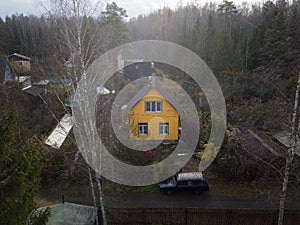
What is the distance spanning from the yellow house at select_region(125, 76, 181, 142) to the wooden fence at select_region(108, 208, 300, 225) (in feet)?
15.8

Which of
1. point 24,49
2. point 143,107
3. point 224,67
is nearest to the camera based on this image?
point 143,107

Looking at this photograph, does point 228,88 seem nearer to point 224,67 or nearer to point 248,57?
point 224,67

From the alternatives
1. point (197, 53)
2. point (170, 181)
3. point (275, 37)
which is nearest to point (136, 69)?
point (197, 53)

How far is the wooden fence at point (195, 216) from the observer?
7425 mm

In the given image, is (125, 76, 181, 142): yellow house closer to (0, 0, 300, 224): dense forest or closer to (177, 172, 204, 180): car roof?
(0, 0, 300, 224): dense forest

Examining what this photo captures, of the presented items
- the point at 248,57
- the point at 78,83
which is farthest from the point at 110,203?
the point at 248,57

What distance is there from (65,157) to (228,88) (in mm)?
13196

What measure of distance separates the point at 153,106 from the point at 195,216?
20.4 ft

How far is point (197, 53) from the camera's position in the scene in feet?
86.4

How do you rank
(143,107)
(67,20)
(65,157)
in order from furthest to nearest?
1. (143,107)
2. (65,157)
3. (67,20)

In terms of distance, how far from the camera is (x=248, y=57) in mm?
23375

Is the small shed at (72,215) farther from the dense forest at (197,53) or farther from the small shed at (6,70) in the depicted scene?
the small shed at (6,70)

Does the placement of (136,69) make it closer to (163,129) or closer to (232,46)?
(232,46)

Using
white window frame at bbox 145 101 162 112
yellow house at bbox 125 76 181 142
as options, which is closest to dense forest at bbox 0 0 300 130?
yellow house at bbox 125 76 181 142
